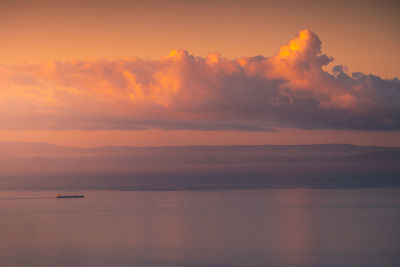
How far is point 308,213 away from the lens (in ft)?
214

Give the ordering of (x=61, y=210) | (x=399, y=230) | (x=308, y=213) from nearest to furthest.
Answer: (x=399, y=230)
(x=308, y=213)
(x=61, y=210)

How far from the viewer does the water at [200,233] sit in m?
36.7

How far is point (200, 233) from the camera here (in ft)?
156

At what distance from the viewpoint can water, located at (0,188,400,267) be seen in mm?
36688

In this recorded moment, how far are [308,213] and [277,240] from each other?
22458 mm

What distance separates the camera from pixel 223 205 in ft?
240

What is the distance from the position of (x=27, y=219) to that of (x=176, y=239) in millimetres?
21981

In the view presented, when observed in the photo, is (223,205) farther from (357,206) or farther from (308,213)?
(357,206)

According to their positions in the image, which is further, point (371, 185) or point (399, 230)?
point (371, 185)

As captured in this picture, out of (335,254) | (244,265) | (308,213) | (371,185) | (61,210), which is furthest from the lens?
(371,185)

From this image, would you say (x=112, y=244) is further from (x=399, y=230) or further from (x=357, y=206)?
(x=357, y=206)

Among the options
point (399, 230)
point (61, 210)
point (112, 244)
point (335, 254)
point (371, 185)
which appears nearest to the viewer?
point (335, 254)

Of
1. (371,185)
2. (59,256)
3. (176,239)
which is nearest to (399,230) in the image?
(176,239)

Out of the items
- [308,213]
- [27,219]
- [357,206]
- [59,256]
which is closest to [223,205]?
[308,213]
